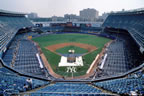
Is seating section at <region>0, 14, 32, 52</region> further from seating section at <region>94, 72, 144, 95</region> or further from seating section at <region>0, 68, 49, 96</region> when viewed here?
seating section at <region>94, 72, 144, 95</region>

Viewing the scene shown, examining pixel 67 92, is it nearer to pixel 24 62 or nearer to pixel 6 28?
pixel 24 62

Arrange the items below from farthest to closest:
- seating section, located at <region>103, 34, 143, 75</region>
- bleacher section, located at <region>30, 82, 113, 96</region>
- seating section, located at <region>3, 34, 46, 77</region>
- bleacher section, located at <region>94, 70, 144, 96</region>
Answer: seating section, located at <region>3, 34, 46, 77</region>
seating section, located at <region>103, 34, 143, 75</region>
bleacher section, located at <region>94, 70, 144, 96</region>
bleacher section, located at <region>30, 82, 113, 96</region>

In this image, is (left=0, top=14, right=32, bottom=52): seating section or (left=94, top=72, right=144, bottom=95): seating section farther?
(left=0, top=14, right=32, bottom=52): seating section

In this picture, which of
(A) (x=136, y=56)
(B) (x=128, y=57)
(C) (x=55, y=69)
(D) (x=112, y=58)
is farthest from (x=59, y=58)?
(A) (x=136, y=56)

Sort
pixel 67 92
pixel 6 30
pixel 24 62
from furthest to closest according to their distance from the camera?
pixel 6 30
pixel 24 62
pixel 67 92

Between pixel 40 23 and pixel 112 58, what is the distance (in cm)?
8620

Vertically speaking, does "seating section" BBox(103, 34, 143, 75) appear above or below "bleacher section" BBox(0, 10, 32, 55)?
below

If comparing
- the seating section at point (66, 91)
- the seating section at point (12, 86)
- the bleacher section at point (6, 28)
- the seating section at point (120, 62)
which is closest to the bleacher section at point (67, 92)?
the seating section at point (66, 91)

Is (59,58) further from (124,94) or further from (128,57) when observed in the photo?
(124,94)

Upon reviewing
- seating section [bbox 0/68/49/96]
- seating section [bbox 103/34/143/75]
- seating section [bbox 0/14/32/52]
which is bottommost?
seating section [bbox 103/34/143/75]

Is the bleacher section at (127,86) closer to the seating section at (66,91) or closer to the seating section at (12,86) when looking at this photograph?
the seating section at (66,91)

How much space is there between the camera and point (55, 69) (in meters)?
30.3

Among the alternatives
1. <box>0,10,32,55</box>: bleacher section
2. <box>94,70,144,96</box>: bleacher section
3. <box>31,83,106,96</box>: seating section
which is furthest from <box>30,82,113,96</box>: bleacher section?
<box>0,10,32,55</box>: bleacher section

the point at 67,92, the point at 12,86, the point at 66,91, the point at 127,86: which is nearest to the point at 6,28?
the point at 12,86
